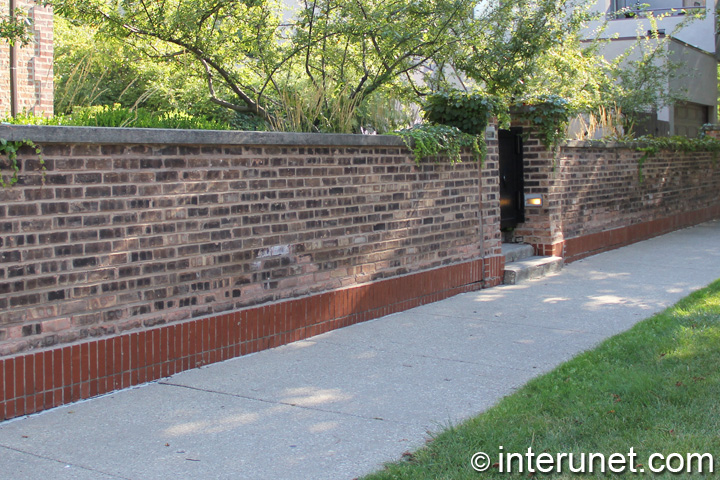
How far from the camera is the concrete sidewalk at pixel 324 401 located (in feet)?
13.3

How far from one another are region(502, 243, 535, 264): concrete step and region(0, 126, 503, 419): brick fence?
250 centimetres

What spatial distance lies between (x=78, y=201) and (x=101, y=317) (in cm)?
82

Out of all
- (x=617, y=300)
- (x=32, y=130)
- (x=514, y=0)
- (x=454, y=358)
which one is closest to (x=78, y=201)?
(x=32, y=130)

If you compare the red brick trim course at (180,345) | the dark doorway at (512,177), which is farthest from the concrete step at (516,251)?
the red brick trim course at (180,345)

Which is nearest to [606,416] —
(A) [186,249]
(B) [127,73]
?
(A) [186,249]

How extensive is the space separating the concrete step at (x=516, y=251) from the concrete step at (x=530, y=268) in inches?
4.2

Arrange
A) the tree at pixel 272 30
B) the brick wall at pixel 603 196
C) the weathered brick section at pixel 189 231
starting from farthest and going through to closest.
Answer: the brick wall at pixel 603 196 < the tree at pixel 272 30 < the weathered brick section at pixel 189 231

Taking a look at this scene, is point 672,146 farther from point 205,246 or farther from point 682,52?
point 205,246

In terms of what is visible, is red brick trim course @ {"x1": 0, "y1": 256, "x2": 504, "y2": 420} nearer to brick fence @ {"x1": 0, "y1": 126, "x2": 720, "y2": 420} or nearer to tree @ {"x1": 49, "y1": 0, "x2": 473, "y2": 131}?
brick fence @ {"x1": 0, "y1": 126, "x2": 720, "y2": 420}

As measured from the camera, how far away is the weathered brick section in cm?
491

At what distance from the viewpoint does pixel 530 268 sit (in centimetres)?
998

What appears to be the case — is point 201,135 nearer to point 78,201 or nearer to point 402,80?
point 78,201

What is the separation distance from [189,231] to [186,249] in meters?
0.14

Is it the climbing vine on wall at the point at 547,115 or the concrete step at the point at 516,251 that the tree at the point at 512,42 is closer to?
the climbing vine on wall at the point at 547,115
